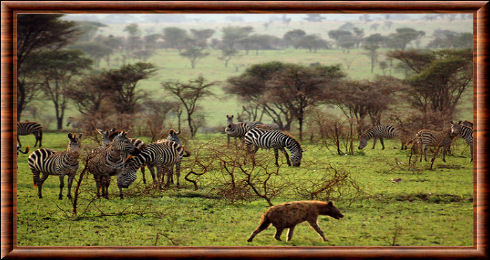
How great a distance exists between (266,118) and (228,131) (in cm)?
1652

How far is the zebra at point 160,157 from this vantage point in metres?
7.97

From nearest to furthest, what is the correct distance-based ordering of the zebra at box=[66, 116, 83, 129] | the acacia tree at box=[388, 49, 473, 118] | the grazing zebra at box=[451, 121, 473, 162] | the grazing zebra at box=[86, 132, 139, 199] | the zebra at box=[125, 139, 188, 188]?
the grazing zebra at box=[86, 132, 139, 199], the zebra at box=[125, 139, 188, 188], the grazing zebra at box=[451, 121, 473, 162], the acacia tree at box=[388, 49, 473, 118], the zebra at box=[66, 116, 83, 129]

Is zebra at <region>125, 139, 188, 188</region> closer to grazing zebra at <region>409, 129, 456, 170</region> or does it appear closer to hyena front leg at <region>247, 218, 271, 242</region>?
hyena front leg at <region>247, 218, 271, 242</region>

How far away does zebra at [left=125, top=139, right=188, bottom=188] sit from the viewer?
797 cm

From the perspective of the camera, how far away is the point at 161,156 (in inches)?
324

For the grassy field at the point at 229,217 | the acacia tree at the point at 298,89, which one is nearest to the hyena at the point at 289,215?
the grassy field at the point at 229,217

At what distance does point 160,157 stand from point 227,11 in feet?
12.5

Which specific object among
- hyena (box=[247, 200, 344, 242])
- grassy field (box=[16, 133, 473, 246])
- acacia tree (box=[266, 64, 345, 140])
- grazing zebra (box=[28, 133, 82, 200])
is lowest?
grassy field (box=[16, 133, 473, 246])

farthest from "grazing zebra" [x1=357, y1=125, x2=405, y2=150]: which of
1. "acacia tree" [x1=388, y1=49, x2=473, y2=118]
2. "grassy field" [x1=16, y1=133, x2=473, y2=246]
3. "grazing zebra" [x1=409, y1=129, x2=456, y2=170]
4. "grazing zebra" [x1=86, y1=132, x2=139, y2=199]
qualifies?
"grazing zebra" [x1=86, y1=132, x2=139, y2=199]

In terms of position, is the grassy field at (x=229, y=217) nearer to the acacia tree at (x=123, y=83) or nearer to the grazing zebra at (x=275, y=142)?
the grazing zebra at (x=275, y=142)

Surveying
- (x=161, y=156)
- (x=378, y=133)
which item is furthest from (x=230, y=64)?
(x=161, y=156)

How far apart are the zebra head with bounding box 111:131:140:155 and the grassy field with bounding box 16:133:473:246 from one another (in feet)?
2.09

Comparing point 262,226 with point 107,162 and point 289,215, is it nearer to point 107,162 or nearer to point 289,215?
point 289,215

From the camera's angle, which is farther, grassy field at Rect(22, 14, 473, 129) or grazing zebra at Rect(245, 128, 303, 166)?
grassy field at Rect(22, 14, 473, 129)
